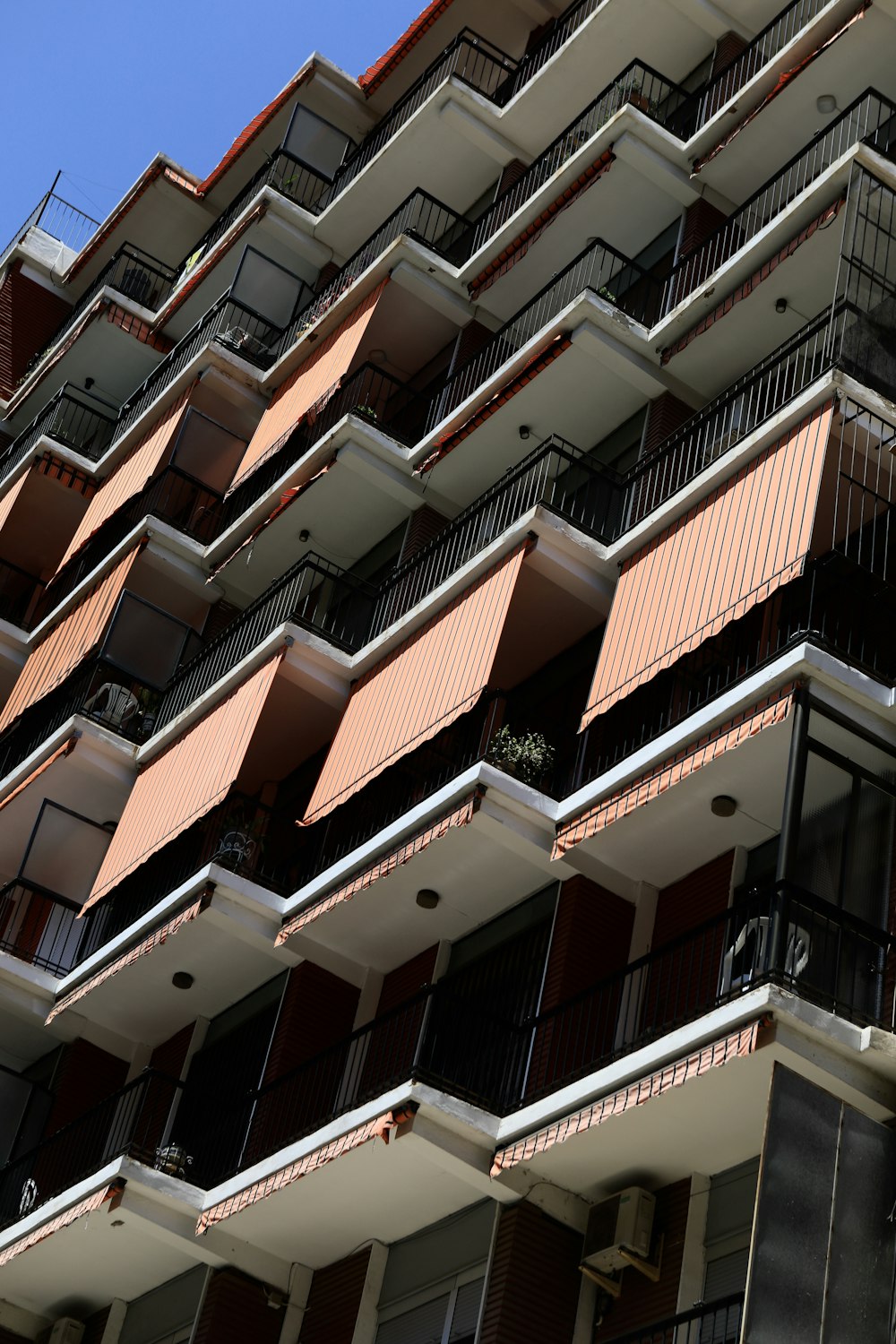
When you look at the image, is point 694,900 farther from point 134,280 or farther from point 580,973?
point 134,280

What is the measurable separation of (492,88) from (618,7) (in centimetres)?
444

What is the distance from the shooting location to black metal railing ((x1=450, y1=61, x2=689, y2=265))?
77.2 ft

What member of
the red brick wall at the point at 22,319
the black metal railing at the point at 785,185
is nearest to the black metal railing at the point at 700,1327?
the black metal railing at the point at 785,185

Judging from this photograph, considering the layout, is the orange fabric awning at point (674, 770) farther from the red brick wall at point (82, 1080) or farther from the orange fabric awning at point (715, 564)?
the red brick wall at point (82, 1080)

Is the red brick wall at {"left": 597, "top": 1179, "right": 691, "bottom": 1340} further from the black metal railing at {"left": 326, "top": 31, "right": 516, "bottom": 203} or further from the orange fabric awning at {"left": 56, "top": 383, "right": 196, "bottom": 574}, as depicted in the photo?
the black metal railing at {"left": 326, "top": 31, "right": 516, "bottom": 203}

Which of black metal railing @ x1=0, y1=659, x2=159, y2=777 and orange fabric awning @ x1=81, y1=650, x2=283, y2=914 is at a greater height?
black metal railing @ x1=0, y1=659, x2=159, y2=777

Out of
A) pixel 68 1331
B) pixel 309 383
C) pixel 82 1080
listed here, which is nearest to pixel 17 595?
pixel 309 383

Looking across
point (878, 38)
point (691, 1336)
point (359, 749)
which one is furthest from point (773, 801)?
point (878, 38)

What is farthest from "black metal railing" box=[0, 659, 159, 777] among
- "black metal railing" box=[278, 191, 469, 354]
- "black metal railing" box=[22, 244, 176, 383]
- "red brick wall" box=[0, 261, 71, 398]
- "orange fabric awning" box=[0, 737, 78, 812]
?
"red brick wall" box=[0, 261, 71, 398]

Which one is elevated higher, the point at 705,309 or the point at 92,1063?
the point at 705,309

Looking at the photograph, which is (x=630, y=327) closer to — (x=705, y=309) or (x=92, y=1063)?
(x=705, y=309)

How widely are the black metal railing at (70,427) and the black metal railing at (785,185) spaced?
12.7m

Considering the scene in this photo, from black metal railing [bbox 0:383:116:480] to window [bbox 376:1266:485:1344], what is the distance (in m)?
17.6

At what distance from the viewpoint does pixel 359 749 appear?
19.3 m
